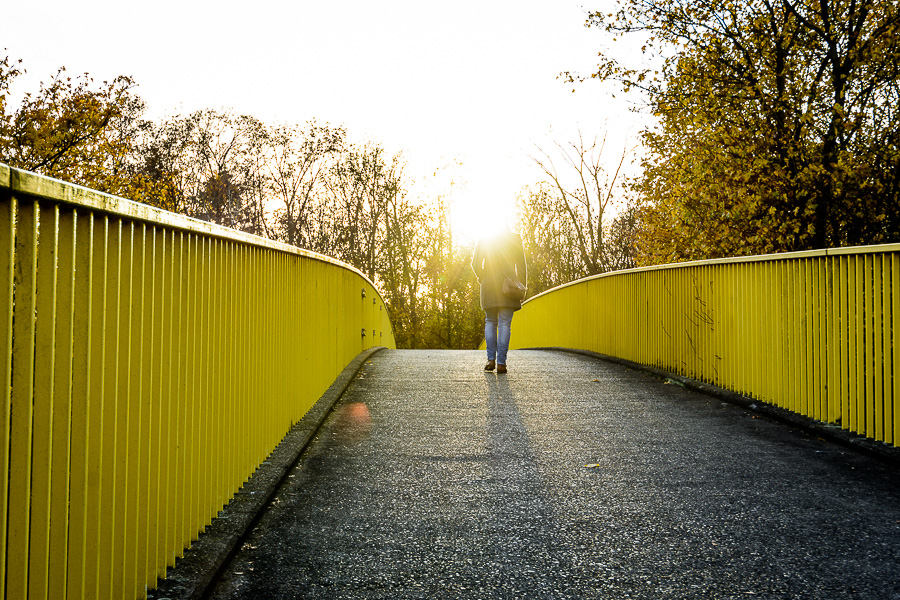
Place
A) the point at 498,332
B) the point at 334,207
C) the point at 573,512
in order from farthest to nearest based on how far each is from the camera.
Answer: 1. the point at 334,207
2. the point at 498,332
3. the point at 573,512

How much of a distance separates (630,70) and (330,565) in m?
11.9

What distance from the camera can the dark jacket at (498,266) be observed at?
29.0 ft

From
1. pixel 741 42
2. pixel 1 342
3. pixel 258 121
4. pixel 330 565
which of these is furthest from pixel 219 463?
pixel 258 121

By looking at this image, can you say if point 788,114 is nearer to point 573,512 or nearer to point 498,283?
point 498,283

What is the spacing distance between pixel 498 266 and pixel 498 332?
0.78 meters

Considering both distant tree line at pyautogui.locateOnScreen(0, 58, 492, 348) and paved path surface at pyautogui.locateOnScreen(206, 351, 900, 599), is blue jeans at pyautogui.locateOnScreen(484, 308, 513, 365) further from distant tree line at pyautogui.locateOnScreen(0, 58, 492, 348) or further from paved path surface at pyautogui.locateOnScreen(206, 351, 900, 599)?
distant tree line at pyautogui.locateOnScreen(0, 58, 492, 348)

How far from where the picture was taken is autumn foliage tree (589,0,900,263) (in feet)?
37.1

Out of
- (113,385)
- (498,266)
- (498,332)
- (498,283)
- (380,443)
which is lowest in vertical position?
(380,443)

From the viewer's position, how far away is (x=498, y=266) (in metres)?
8.95

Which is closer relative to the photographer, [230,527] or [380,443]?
[230,527]

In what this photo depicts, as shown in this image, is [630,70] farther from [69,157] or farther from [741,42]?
[69,157]

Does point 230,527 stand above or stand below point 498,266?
below

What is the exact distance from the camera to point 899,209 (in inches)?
448

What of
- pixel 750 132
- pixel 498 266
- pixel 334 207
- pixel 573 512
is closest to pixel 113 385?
pixel 573 512
